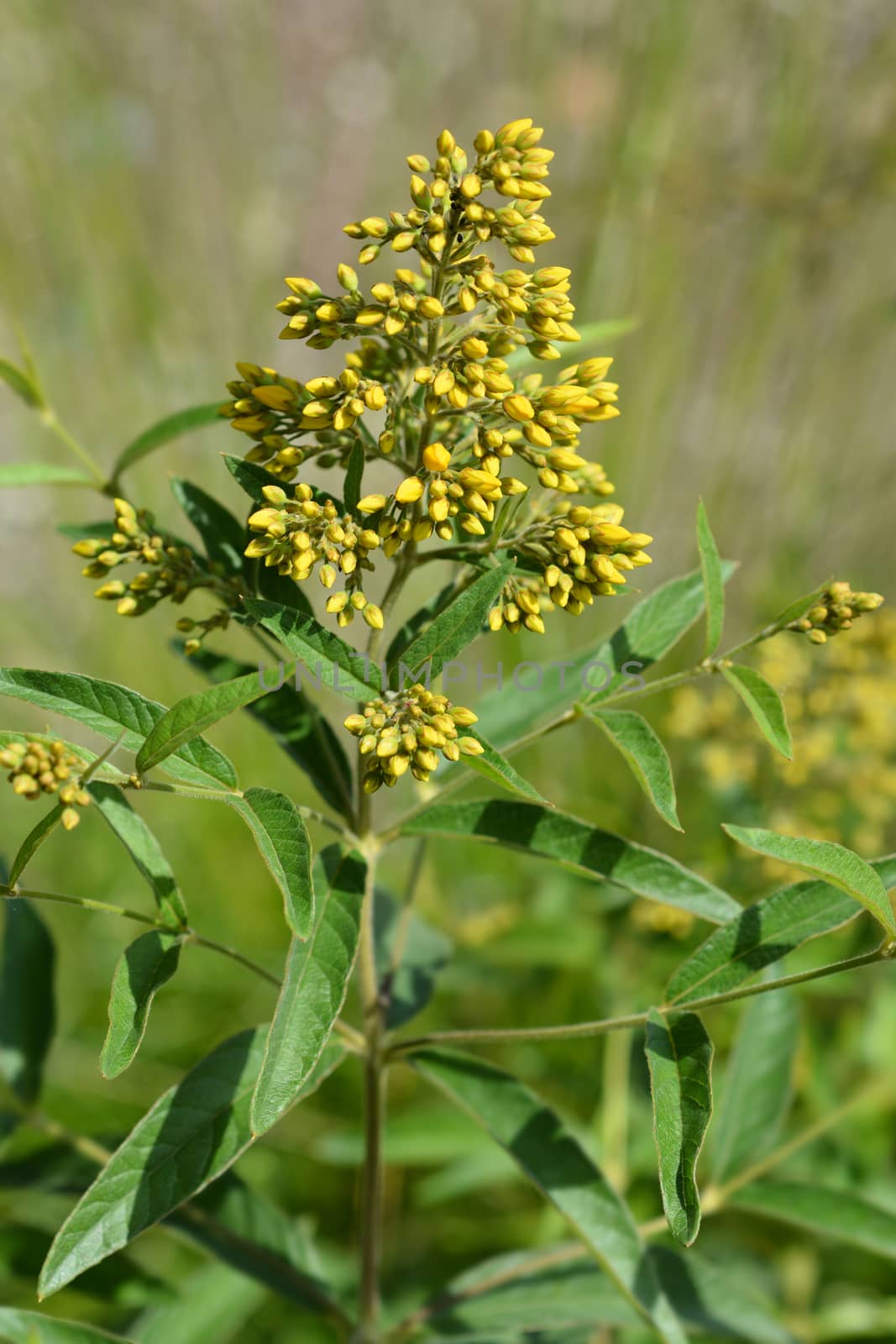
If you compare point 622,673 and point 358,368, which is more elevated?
point 358,368

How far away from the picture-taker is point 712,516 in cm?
310

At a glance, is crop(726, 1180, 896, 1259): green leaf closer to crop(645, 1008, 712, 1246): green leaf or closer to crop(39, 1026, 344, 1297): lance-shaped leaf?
crop(645, 1008, 712, 1246): green leaf

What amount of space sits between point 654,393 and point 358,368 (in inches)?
92.3

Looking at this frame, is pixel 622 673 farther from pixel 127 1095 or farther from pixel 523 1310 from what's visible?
pixel 127 1095

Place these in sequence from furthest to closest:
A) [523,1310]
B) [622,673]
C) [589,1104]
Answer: [589,1104]
[523,1310]
[622,673]

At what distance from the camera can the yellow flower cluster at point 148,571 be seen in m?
0.94

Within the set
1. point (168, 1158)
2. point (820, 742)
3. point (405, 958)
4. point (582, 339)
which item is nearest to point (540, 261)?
point (820, 742)

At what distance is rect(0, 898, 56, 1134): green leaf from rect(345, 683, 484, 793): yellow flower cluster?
636 millimetres

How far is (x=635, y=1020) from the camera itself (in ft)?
2.94

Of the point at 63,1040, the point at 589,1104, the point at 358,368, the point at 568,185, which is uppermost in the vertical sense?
the point at 568,185

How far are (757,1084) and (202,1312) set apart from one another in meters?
0.83

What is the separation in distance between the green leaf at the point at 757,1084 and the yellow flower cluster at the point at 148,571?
885 mm

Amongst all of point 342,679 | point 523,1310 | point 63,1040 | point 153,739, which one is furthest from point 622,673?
point 63,1040

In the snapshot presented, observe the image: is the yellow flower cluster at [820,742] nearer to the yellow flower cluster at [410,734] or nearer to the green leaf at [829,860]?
the green leaf at [829,860]
